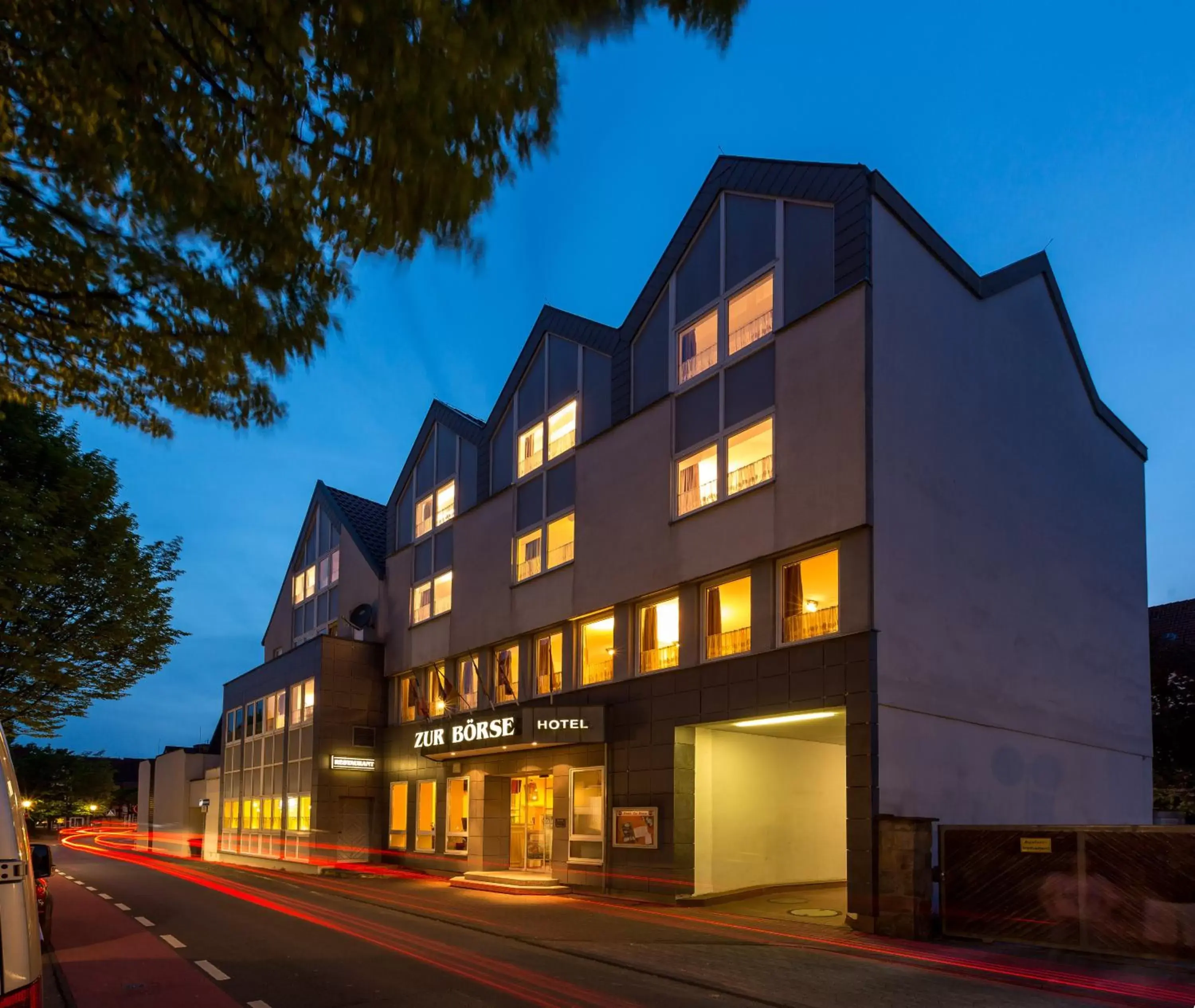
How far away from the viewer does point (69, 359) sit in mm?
9945

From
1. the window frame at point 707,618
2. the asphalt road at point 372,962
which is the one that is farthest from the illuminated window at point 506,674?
the window frame at point 707,618

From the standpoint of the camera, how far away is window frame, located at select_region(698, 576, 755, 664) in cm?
2178

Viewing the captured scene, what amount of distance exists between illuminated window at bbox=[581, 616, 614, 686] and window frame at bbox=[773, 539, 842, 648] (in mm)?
5532

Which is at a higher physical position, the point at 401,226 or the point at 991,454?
the point at 991,454

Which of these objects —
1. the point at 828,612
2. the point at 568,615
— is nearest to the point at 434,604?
the point at 568,615

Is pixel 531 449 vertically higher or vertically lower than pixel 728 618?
higher

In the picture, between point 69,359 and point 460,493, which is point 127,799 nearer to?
point 460,493

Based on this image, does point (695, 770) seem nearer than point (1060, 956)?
No

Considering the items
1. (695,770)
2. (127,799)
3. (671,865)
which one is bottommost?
(127,799)

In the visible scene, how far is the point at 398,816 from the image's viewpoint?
115 feet

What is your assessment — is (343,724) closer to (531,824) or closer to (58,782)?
(531,824)

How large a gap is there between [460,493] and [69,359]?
23863 mm

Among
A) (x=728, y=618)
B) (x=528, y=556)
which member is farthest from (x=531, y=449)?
(x=728, y=618)

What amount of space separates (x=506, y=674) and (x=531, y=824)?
13.1 ft
